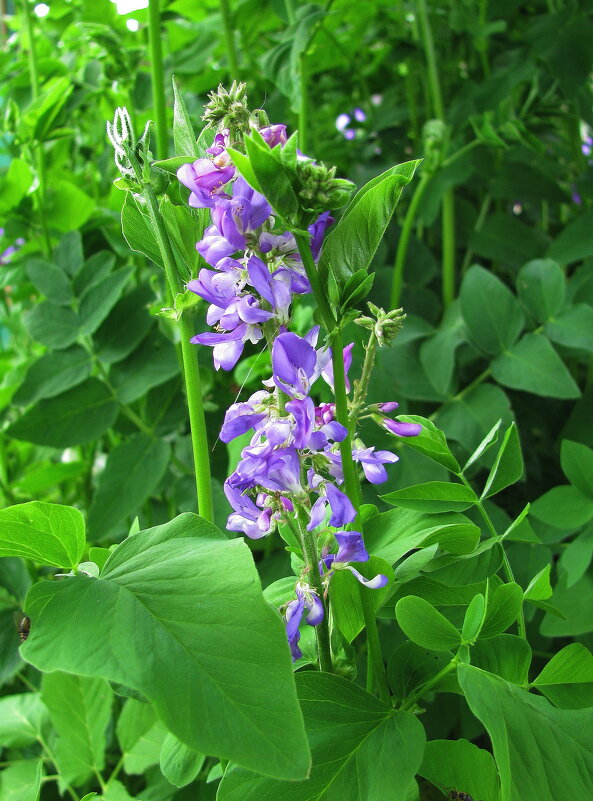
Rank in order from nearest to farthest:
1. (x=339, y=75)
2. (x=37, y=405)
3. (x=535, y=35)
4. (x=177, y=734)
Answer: (x=177, y=734), (x=37, y=405), (x=535, y=35), (x=339, y=75)

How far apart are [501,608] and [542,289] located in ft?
1.39

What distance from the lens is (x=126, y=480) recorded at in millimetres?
655

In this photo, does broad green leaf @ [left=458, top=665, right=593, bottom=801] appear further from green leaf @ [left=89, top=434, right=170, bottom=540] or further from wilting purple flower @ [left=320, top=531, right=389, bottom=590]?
green leaf @ [left=89, top=434, right=170, bottom=540]

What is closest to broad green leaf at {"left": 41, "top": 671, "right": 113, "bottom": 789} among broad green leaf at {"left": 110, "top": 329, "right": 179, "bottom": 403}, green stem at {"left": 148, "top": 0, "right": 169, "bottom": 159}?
broad green leaf at {"left": 110, "top": 329, "right": 179, "bottom": 403}

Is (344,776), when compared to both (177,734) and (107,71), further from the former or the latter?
(107,71)

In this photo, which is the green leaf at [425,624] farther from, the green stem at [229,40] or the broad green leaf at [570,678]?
the green stem at [229,40]

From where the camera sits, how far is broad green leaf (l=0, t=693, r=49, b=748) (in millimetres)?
544

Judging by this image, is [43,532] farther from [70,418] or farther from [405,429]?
[70,418]

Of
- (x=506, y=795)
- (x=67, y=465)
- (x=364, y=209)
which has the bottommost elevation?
(x=67, y=465)

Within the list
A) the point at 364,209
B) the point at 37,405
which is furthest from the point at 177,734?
the point at 37,405

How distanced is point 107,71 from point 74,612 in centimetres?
66

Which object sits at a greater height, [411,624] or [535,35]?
[535,35]

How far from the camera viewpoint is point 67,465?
0.74 meters

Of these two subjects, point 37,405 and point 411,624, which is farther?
point 37,405
